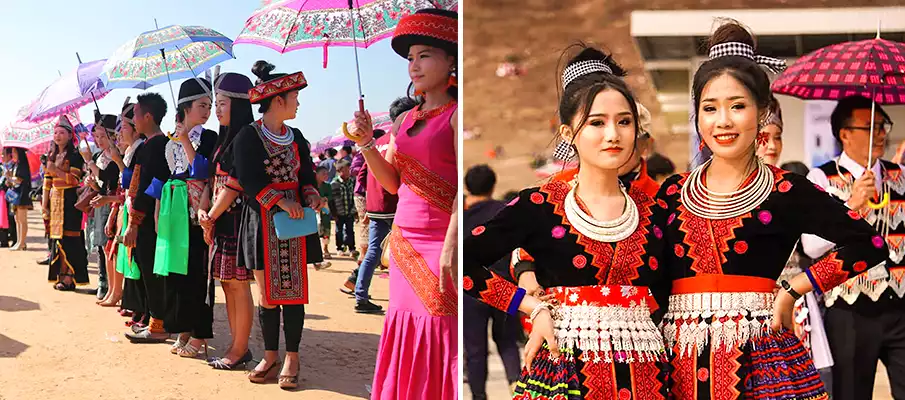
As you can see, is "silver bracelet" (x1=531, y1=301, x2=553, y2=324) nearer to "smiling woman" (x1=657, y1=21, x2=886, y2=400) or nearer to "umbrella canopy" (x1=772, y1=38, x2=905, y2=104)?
"smiling woman" (x1=657, y1=21, x2=886, y2=400)

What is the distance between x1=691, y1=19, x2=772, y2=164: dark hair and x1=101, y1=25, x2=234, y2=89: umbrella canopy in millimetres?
4081

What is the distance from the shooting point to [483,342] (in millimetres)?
3871

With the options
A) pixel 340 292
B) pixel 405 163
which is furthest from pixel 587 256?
pixel 340 292

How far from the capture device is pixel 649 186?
272 cm

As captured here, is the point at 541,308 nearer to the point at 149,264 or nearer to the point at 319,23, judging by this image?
the point at 319,23

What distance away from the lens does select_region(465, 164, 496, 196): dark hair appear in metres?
3.25

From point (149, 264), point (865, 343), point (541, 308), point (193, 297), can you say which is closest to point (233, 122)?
point (193, 297)

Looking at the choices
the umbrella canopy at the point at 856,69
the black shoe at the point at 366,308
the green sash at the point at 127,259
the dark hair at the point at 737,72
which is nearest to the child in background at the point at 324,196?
the black shoe at the point at 366,308

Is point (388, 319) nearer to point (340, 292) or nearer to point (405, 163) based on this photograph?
point (405, 163)

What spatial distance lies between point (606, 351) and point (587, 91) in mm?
724

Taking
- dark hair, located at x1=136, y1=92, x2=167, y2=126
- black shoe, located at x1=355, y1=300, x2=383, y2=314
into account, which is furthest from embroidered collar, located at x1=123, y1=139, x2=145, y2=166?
black shoe, located at x1=355, y1=300, x2=383, y2=314

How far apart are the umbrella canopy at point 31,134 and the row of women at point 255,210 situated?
1020mm

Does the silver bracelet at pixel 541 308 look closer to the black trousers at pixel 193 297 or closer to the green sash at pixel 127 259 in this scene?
the black trousers at pixel 193 297

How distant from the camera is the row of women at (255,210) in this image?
3096 mm
